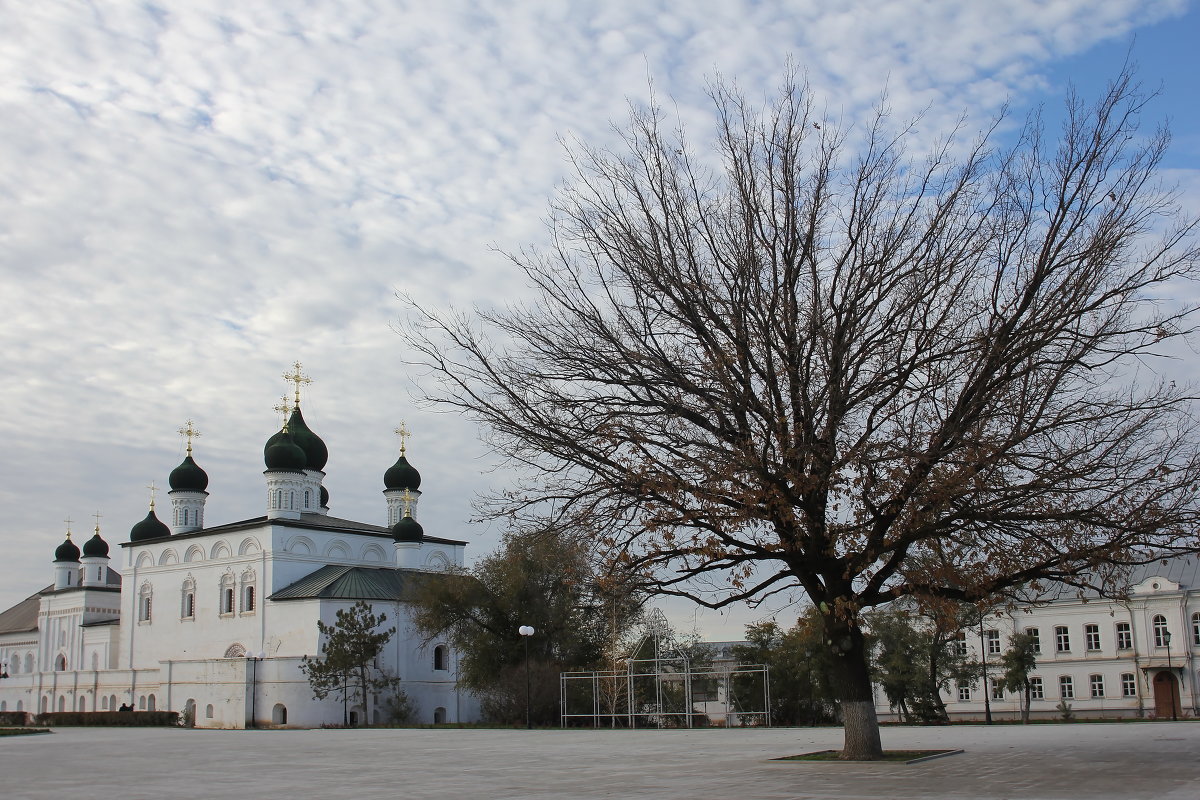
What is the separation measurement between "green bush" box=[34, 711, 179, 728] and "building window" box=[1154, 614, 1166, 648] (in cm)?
4096

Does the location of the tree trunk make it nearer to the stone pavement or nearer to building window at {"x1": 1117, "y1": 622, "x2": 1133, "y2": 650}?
the stone pavement

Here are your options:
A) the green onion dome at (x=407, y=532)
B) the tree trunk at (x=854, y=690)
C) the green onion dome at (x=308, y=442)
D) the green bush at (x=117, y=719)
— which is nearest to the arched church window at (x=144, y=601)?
the green bush at (x=117, y=719)

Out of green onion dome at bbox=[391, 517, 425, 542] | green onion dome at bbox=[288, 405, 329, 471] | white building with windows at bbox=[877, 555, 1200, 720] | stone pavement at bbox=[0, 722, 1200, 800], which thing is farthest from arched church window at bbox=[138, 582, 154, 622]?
white building with windows at bbox=[877, 555, 1200, 720]

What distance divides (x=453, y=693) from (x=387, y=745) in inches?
1147

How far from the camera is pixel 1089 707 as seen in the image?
44.7 m

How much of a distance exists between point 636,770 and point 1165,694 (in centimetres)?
3573

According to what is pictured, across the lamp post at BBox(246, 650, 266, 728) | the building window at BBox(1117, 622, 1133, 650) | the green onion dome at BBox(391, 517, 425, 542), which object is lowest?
the lamp post at BBox(246, 650, 266, 728)

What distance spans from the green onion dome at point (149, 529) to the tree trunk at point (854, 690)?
57.8 meters

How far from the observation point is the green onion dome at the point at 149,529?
6469 centimetres

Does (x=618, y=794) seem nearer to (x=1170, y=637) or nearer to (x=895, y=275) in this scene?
(x=895, y=275)

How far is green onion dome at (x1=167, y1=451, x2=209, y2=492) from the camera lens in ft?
201

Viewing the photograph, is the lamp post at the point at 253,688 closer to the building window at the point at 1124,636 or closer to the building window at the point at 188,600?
the building window at the point at 188,600

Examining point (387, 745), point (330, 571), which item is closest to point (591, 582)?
point (387, 745)

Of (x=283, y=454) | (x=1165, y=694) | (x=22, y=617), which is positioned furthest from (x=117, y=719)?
(x=1165, y=694)
